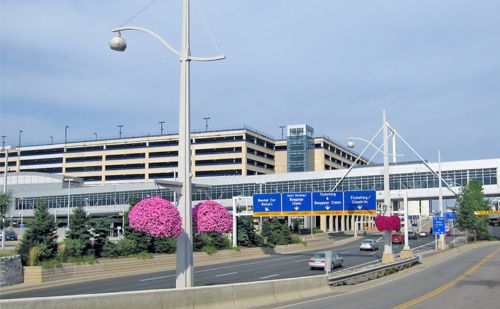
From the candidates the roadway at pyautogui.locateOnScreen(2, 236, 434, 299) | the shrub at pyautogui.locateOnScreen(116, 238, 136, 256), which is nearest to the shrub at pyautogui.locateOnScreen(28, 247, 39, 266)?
the roadway at pyautogui.locateOnScreen(2, 236, 434, 299)

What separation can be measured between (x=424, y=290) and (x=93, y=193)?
9824 cm

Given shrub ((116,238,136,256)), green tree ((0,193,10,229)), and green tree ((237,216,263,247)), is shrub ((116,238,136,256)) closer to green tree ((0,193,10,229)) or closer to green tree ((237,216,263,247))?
green tree ((0,193,10,229))

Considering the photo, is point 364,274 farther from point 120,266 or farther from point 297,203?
point 297,203

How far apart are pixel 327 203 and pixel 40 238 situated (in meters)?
28.3

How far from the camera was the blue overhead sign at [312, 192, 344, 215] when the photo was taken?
4991 centimetres

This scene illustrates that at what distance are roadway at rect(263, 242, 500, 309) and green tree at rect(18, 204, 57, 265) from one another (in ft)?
52.1

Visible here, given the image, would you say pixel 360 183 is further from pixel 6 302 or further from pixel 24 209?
pixel 6 302

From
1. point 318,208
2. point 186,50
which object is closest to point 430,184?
point 318,208

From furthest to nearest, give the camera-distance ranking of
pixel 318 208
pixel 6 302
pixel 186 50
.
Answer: pixel 318 208 → pixel 186 50 → pixel 6 302

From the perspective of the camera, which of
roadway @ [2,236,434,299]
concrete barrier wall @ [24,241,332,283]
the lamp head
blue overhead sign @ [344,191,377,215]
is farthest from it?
blue overhead sign @ [344,191,377,215]

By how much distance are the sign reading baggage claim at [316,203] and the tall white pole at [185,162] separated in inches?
1336

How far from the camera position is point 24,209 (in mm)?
116375

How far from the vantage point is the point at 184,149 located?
48.3ft

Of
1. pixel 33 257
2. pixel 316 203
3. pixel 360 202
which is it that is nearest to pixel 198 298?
pixel 33 257
